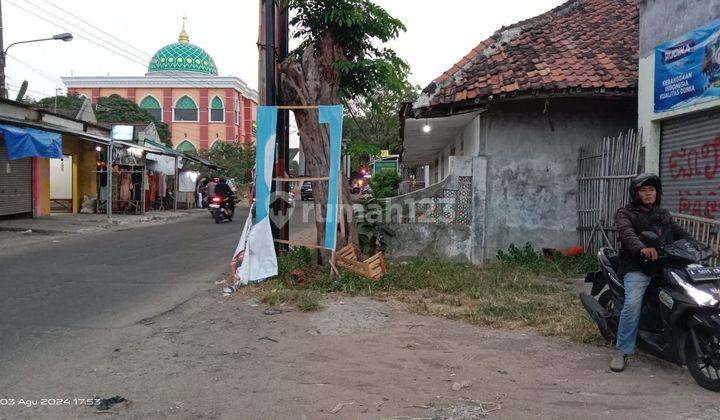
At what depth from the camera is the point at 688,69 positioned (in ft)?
22.8

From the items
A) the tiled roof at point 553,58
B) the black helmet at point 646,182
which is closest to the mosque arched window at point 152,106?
the tiled roof at point 553,58

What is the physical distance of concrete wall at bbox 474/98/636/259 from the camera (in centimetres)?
919

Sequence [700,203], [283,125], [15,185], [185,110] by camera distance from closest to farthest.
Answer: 1. [700,203]
2. [283,125]
3. [15,185]
4. [185,110]

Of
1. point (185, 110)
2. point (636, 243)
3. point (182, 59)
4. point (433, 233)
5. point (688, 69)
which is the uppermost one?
point (182, 59)

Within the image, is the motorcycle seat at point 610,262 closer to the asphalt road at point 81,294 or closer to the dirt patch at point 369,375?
the dirt patch at point 369,375

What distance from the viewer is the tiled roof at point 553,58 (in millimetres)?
8500

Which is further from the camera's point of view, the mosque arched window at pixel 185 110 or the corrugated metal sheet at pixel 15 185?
the mosque arched window at pixel 185 110

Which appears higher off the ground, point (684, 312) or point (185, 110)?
point (185, 110)

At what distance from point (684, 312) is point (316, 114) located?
563cm

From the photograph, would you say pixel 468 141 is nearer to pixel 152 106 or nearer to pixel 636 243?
pixel 636 243

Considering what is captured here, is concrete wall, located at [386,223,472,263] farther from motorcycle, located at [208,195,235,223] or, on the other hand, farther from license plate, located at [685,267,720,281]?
motorcycle, located at [208,195,235,223]

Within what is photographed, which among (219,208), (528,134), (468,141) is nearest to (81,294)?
(528,134)

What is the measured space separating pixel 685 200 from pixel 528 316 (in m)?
3.09

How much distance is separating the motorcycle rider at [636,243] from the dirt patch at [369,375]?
11.4 inches
